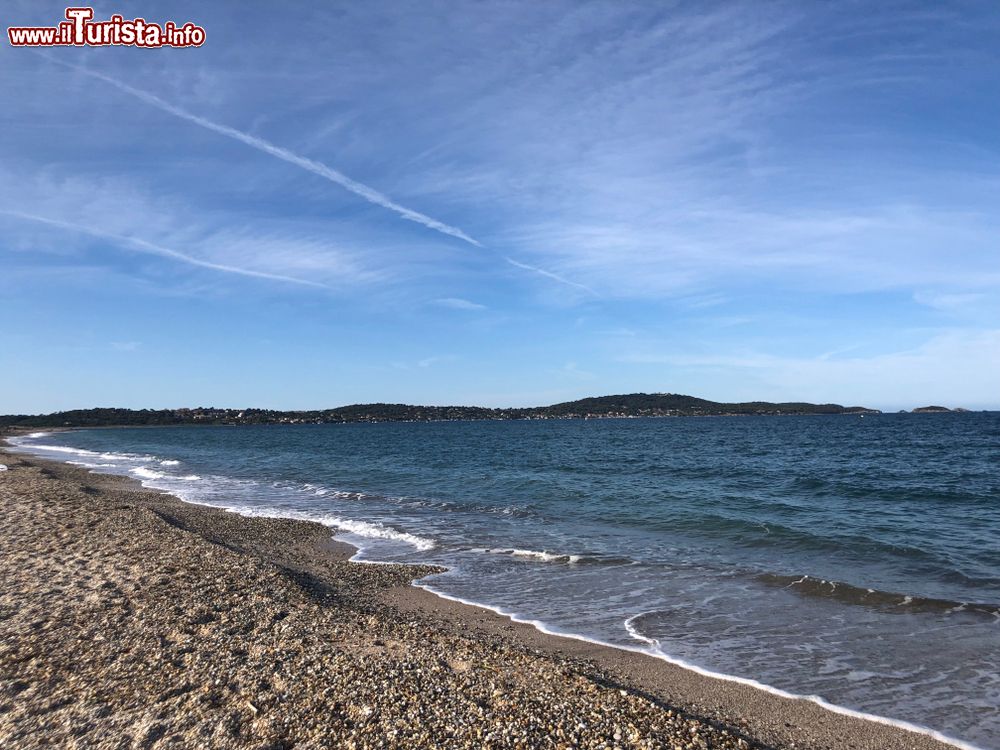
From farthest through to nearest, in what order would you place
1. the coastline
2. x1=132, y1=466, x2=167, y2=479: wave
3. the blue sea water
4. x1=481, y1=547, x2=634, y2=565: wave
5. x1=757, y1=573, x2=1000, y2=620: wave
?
x1=132, y1=466, x2=167, y2=479: wave, x1=481, y1=547, x2=634, y2=565: wave, x1=757, y1=573, x2=1000, y2=620: wave, the blue sea water, the coastline

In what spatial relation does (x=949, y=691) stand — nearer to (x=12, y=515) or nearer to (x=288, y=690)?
(x=288, y=690)

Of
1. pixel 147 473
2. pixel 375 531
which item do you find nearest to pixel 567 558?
pixel 375 531

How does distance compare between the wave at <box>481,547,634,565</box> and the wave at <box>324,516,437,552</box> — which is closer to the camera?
the wave at <box>481,547,634,565</box>

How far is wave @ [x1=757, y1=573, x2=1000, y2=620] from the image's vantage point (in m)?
11.3

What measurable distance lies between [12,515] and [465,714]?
19.4 meters

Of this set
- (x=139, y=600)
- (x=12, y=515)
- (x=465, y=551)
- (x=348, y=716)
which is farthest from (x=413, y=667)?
(x=12, y=515)

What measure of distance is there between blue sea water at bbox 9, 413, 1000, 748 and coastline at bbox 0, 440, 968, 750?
0.58 metres

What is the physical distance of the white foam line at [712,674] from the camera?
276 inches

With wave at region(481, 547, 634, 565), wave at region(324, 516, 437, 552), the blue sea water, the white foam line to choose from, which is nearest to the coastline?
the white foam line

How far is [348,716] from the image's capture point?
20.6ft

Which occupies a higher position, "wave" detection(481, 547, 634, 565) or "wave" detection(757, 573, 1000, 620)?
"wave" detection(757, 573, 1000, 620)

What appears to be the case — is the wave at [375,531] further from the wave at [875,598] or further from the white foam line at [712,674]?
the wave at [875,598]

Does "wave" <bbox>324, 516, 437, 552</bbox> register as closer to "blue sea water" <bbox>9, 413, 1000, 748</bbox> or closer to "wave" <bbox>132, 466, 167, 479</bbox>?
"blue sea water" <bbox>9, 413, 1000, 748</bbox>

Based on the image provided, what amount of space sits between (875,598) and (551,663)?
779cm
